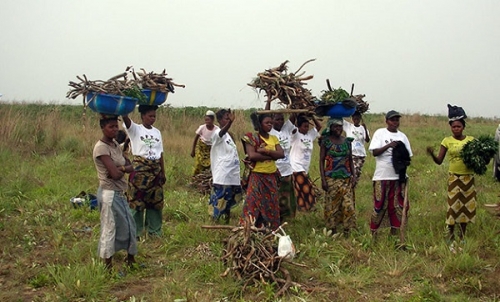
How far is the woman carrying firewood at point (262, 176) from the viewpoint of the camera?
5.40 metres

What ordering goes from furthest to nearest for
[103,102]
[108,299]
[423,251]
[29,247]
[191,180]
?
[191,180]
[29,247]
[423,251]
[103,102]
[108,299]

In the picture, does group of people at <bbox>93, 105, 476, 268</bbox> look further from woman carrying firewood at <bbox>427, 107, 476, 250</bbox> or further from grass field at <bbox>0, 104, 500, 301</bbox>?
grass field at <bbox>0, 104, 500, 301</bbox>

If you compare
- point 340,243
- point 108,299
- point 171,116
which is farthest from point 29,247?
point 171,116

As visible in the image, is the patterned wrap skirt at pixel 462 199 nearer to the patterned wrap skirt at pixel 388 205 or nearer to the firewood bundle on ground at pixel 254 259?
the patterned wrap skirt at pixel 388 205

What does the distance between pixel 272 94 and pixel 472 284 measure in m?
2.74

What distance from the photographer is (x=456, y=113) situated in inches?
215

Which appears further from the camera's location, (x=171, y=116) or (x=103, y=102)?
(x=171, y=116)

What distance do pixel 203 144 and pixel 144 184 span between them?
10.4 feet

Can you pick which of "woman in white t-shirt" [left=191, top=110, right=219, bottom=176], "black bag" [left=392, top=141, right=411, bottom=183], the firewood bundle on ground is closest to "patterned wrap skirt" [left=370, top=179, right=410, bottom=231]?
"black bag" [left=392, top=141, right=411, bottom=183]

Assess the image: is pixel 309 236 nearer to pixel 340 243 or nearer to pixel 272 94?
pixel 340 243

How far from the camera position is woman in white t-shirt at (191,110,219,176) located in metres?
8.60

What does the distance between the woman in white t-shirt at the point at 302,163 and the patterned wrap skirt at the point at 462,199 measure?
2.00m

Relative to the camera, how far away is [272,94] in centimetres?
552

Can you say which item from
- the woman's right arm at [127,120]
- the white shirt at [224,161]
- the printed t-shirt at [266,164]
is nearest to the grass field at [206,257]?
the woman's right arm at [127,120]
